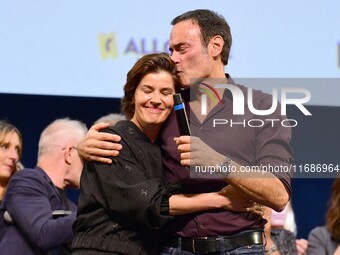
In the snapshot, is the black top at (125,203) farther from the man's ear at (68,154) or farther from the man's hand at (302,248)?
the man's hand at (302,248)

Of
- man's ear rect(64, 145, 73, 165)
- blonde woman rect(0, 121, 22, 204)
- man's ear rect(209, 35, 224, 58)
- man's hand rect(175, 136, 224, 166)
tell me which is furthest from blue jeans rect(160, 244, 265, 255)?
blonde woman rect(0, 121, 22, 204)

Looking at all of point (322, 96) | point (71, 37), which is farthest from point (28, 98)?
point (322, 96)

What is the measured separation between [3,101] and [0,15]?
0.85m

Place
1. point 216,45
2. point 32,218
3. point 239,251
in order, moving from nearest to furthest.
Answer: point 239,251 → point 216,45 → point 32,218

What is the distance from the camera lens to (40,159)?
3289 millimetres

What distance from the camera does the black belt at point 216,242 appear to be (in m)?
2.25

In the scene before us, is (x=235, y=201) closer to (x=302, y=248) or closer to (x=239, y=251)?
(x=239, y=251)

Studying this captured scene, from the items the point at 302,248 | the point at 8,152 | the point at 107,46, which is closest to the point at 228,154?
the point at 8,152

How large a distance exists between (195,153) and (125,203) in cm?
24

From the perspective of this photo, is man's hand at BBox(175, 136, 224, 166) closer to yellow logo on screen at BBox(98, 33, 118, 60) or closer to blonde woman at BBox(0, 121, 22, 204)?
blonde woman at BBox(0, 121, 22, 204)

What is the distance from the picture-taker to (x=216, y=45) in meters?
2.56

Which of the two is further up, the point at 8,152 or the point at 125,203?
the point at 8,152

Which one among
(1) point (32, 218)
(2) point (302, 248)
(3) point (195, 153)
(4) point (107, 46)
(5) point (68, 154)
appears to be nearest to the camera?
(3) point (195, 153)

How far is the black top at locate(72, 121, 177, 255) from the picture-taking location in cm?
218
